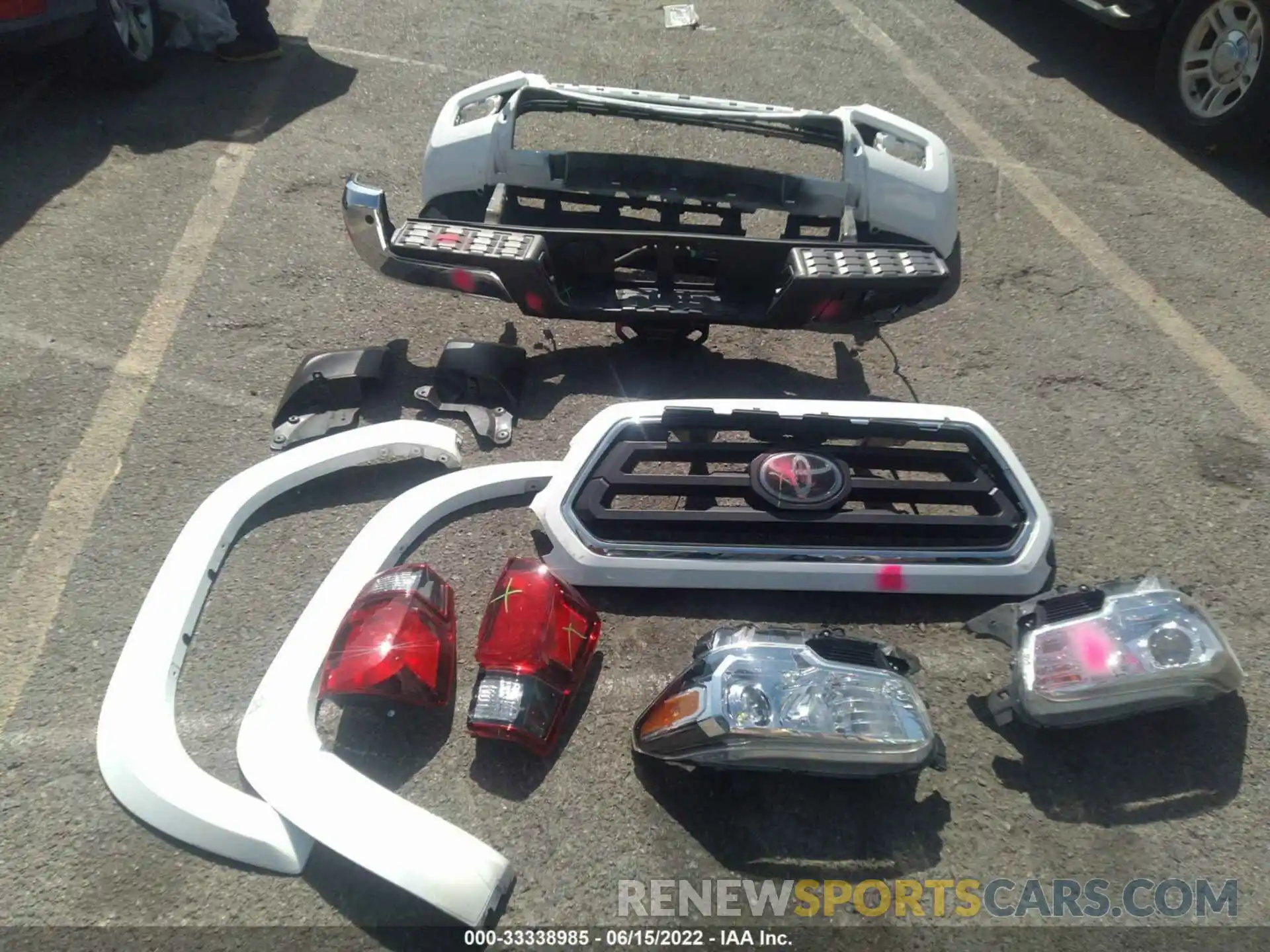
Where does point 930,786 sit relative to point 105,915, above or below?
above

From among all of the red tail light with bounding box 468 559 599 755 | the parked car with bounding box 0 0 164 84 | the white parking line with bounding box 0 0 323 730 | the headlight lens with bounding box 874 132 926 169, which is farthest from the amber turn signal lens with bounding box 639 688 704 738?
the parked car with bounding box 0 0 164 84

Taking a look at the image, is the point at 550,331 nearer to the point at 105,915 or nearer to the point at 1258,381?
the point at 105,915

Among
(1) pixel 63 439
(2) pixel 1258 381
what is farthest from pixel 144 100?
(2) pixel 1258 381

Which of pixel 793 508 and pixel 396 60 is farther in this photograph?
pixel 396 60

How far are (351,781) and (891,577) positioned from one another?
161cm

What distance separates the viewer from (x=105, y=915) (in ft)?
6.40

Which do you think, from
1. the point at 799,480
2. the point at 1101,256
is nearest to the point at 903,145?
the point at 1101,256

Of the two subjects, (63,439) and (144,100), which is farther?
(144,100)

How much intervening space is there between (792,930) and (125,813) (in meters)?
1.69

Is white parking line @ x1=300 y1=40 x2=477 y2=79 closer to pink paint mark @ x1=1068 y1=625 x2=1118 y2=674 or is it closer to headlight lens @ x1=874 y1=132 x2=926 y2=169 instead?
headlight lens @ x1=874 y1=132 x2=926 y2=169

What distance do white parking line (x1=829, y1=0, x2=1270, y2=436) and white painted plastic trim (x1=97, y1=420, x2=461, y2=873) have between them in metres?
3.13

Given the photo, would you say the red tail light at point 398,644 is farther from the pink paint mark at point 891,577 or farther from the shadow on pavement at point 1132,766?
the shadow on pavement at point 1132,766

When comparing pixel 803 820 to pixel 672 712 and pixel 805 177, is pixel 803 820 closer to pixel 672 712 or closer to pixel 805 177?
pixel 672 712

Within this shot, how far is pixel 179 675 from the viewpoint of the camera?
7.84 ft
